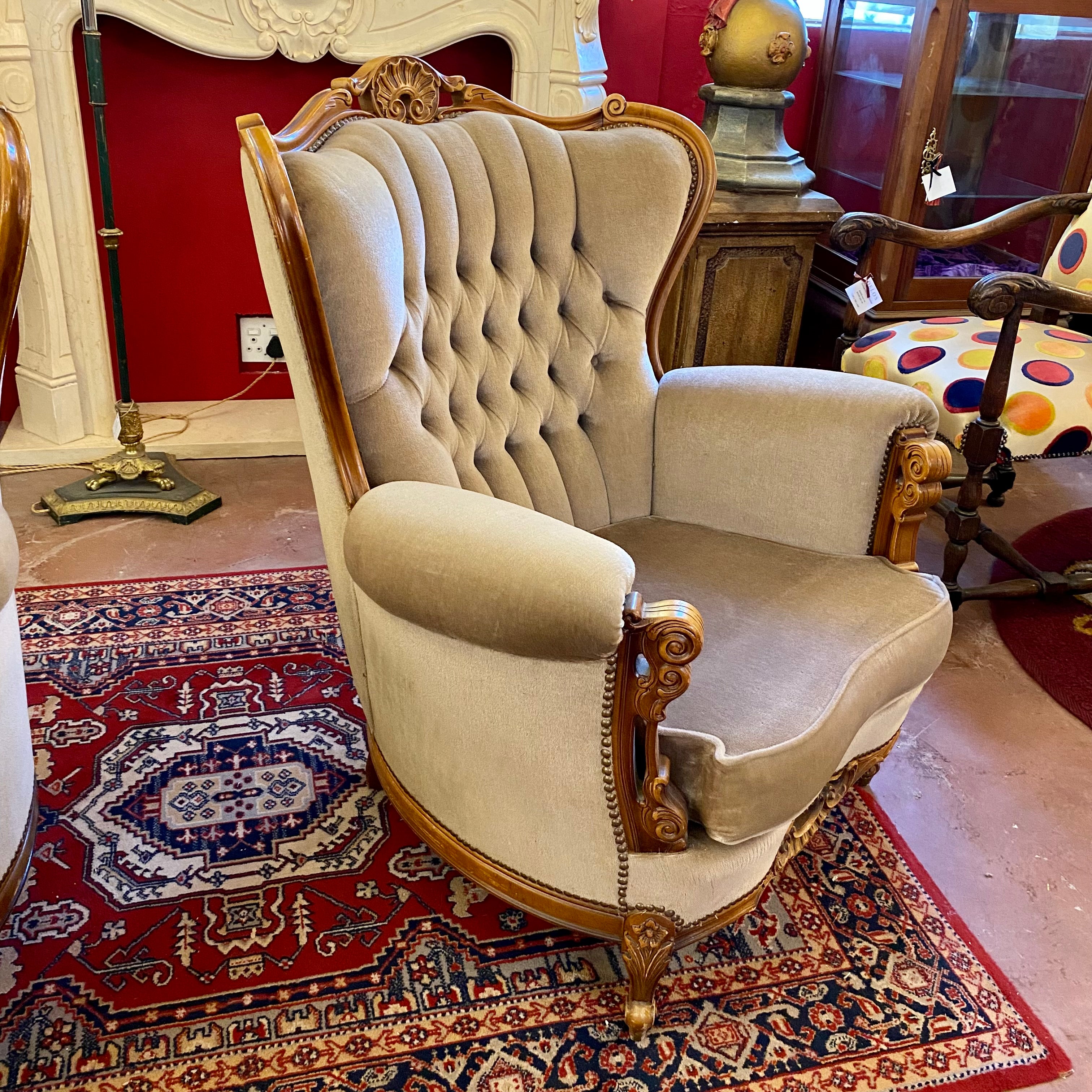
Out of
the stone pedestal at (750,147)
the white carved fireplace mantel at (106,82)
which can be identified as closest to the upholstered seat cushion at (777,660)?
the stone pedestal at (750,147)

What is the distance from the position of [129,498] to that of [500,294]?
4.35 feet

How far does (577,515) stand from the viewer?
1666 mm

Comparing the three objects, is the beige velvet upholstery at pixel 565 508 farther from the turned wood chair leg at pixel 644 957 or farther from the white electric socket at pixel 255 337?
the white electric socket at pixel 255 337

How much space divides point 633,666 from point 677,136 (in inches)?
37.4

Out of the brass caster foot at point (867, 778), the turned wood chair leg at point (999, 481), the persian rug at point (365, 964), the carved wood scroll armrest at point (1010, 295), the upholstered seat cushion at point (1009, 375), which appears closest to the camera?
the persian rug at point (365, 964)

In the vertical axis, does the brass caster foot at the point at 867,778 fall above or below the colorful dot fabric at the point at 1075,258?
below

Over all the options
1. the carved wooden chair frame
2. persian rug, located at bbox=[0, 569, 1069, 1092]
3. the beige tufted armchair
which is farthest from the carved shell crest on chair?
persian rug, located at bbox=[0, 569, 1069, 1092]

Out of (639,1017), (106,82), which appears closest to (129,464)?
(106,82)

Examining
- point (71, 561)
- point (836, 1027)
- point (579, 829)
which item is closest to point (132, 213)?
point (71, 561)

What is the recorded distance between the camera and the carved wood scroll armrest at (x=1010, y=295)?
196 cm

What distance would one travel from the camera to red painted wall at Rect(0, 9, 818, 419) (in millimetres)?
2652

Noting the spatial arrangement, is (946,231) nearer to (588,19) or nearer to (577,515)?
(588,19)

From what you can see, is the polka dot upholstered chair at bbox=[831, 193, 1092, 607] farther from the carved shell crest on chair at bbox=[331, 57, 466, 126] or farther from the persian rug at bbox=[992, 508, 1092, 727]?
the carved shell crest on chair at bbox=[331, 57, 466, 126]

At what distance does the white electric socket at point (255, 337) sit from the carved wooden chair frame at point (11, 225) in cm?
175
